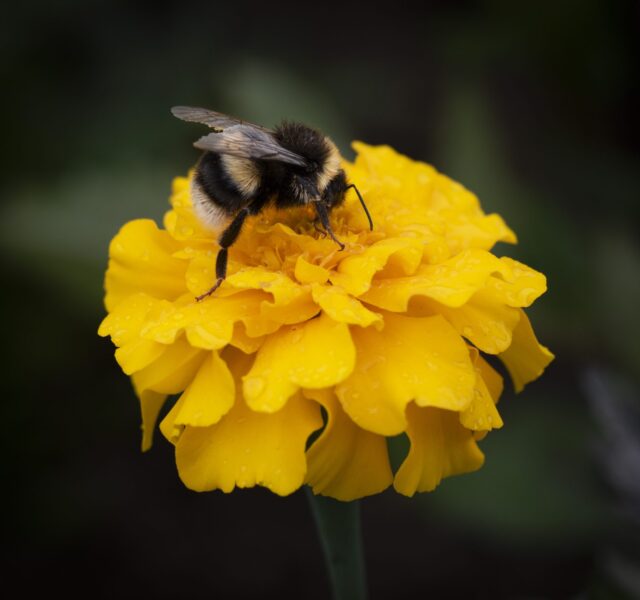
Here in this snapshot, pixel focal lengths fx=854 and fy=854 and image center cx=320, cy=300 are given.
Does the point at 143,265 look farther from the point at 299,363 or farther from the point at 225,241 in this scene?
the point at 299,363

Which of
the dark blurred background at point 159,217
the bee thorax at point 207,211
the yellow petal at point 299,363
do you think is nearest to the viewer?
the yellow petal at point 299,363

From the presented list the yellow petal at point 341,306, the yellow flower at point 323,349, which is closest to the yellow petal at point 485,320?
the yellow flower at point 323,349

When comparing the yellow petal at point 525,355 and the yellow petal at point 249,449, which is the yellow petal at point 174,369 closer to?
the yellow petal at point 249,449

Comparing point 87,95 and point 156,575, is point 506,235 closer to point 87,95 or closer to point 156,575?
point 156,575

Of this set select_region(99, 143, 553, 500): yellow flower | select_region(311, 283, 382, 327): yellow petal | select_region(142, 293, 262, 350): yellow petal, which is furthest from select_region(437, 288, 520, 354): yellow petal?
select_region(142, 293, 262, 350): yellow petal

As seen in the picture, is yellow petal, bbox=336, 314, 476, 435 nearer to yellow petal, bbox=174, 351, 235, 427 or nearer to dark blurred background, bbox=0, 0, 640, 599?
yellow petal, bbox=174, 351, 235, 427

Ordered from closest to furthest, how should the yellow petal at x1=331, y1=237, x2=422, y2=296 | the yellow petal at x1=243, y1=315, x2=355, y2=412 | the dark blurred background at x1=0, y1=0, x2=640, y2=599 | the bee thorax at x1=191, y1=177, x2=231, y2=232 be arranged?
the yellow petal at x1=243, y1=315, x2=355, y2=412 < the yellow petal at x1=331, y1=237, x2=422, y2=296 < the bee thorax at x1=191, y1=177, x2=231, y2=232 < the dark blurred background at x1=0, y1=0, x2=640, y2=599

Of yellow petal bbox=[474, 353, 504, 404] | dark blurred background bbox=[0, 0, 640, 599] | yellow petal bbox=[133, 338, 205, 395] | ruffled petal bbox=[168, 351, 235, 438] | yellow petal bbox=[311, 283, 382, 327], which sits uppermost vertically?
yellow petal bbox=[311, 283, 382, 327]
